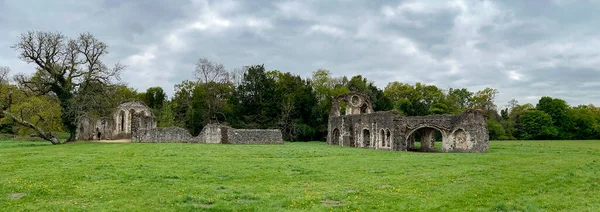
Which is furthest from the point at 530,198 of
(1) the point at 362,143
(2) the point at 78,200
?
(1) the point at 362,143

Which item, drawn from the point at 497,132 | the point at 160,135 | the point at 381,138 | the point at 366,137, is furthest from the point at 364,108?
the point at 497,132

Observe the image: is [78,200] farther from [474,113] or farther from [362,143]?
[362,143]

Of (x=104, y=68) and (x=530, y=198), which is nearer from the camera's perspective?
(x=530, y=198)

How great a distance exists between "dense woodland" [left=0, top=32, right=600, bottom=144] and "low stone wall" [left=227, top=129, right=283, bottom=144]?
11.6 m

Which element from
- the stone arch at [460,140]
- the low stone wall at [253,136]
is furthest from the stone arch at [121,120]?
the stone arch at [460,140]

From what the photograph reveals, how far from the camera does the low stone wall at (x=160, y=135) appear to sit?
41250mm

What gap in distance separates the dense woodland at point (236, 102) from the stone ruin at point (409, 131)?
181cm

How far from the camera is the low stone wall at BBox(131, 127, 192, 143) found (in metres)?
41.2

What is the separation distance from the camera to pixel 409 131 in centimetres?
3603

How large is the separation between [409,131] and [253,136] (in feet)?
51.9

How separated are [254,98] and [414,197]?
1864 inches

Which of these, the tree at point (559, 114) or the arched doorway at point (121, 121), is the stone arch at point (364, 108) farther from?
the tree at point (559, 114)

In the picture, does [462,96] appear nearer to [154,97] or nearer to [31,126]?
[154,97]

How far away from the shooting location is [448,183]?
13578mm
